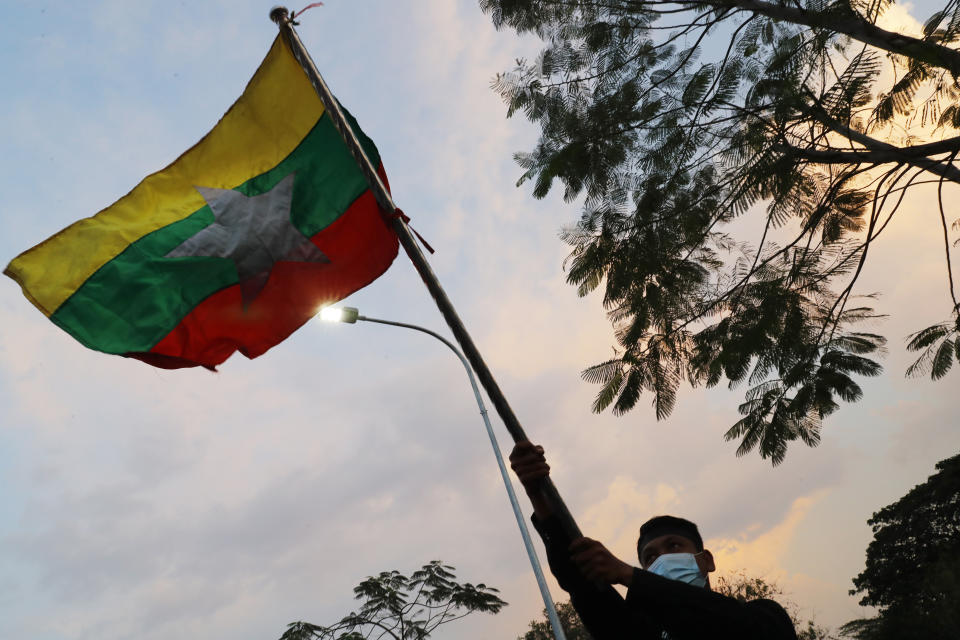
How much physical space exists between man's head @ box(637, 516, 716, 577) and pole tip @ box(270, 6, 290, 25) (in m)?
3.21

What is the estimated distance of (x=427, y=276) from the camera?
292cm

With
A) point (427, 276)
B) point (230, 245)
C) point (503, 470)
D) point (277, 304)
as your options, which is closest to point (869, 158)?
point (427, 276)

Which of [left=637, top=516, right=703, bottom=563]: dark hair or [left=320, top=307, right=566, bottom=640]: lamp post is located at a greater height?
[left=320, top=307, right=566, bottom=640]: lamp post

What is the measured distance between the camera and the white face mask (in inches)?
105

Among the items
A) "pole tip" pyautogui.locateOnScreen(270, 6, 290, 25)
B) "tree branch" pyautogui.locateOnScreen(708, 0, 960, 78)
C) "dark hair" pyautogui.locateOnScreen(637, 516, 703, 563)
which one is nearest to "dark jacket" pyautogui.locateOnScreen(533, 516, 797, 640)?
"dark hair" pyautogui.locateOnScreen(637, 516, 703, 563)

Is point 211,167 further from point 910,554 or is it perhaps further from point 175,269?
point 910,554

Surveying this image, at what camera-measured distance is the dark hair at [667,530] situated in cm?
281

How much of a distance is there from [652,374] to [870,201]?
6.46ft

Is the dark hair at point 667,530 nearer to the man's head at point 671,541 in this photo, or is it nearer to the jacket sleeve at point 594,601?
the man's head at point 671,541

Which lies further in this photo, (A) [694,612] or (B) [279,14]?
(B) [279,14]

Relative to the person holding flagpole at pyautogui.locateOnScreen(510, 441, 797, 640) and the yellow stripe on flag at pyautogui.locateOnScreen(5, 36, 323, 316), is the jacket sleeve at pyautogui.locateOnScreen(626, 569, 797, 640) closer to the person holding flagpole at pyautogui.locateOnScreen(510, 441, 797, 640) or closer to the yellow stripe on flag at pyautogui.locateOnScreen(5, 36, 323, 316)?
the person holding flagpole at pyautogui.locateOnScreen(510, 441, 797, 640)

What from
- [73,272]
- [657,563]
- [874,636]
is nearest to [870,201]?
[657,563]

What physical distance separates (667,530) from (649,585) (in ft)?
2.70

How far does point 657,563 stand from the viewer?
2.74 meters
